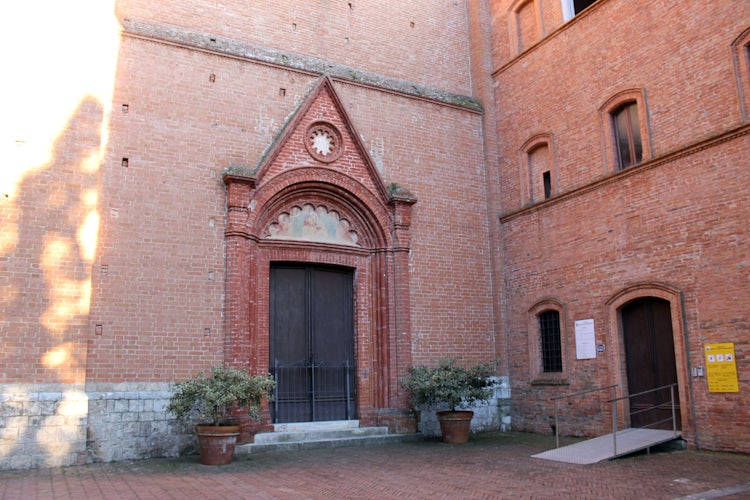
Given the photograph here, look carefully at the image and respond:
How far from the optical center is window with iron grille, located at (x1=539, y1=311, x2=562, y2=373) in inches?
529

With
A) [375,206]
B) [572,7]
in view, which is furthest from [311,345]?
[572,7]

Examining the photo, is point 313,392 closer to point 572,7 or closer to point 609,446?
point 609,446

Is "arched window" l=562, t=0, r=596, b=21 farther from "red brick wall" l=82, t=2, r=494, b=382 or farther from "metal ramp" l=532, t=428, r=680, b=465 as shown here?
"metal ramp" l=532, t=428, r=680, b=465

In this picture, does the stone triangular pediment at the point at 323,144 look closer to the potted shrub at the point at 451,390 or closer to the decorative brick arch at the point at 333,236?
the decorative brick arch at the point at 333,236

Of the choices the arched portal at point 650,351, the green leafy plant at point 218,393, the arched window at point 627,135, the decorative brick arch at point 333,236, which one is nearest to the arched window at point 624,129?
the arched window at point 627,135

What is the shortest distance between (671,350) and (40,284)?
10.5m

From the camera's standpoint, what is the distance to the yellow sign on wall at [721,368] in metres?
9.88

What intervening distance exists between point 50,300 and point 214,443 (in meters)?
3.44

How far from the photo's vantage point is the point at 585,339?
12.5 metres

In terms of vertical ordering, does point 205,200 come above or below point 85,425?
above

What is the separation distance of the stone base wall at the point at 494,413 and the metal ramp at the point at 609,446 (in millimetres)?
2899

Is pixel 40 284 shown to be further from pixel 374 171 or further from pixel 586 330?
pixel 586 330

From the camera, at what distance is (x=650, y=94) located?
11.8 meters

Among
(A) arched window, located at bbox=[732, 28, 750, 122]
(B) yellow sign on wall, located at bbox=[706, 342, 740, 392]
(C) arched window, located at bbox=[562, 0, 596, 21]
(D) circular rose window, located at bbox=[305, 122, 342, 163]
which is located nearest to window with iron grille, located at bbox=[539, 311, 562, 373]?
(B) yellow sign on wall, located at bbox=[706, 342, 740, 392]
